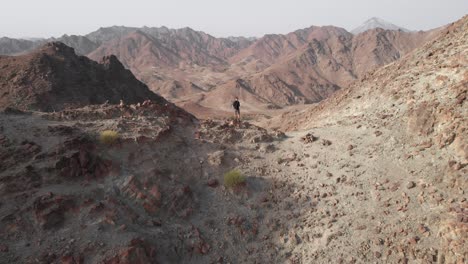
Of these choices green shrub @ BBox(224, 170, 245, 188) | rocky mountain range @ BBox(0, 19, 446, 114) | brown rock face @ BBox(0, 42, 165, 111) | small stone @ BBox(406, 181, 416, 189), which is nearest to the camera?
small stone @ BBox(406, 181, 416, 189)

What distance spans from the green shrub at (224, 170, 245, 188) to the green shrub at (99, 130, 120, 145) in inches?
135

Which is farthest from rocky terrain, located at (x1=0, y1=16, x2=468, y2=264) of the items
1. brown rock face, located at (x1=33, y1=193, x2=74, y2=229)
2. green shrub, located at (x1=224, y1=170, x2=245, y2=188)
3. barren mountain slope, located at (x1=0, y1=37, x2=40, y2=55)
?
barren mountain slope, located at (x1=0, y1=37, x2=40, y2=55)

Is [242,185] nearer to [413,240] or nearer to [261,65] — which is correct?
[413,240]

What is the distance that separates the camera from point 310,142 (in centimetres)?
1282

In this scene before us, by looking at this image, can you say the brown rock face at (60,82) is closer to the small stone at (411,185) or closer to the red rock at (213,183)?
the red rock at (213,183)

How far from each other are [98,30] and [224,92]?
141 meters

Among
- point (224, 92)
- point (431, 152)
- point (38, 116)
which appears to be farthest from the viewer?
point (224, 92)

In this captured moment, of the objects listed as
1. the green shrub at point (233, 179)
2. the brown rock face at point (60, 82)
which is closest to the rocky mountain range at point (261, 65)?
the brown rock face at point (60, 82)

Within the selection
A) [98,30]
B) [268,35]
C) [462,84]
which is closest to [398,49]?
[268,35]

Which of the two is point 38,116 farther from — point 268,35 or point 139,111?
point 268,35

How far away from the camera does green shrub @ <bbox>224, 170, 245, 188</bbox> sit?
35.6 ft

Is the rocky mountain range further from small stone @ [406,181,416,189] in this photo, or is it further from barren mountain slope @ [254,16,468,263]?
small stone @ [406,181,416,189]

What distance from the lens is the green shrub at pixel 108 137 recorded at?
432 inches

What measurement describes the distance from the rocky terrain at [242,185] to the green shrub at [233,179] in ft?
0.58
